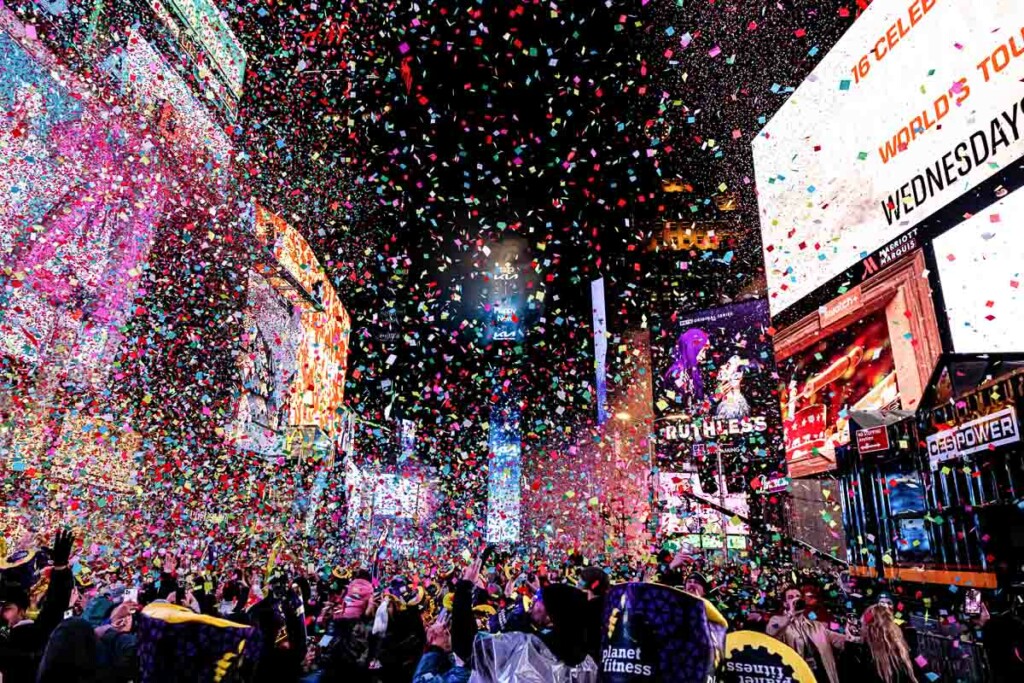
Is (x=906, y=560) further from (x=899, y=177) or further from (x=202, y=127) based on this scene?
(x=202, y=127)

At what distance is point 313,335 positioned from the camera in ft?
50.9

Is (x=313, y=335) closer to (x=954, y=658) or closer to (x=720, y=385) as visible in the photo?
(x=720, y=385)

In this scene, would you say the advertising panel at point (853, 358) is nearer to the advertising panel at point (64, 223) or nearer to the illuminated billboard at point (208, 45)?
the advertising panel at point (64, 223)

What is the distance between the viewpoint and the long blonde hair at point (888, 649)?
11.1 ft

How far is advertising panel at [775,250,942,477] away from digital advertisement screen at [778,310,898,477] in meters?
0.02

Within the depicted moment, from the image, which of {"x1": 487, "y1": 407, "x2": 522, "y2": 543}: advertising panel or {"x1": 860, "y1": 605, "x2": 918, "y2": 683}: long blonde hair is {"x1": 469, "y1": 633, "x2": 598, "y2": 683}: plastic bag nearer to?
{"x1": 860, "y1": 605, "x2": 918, "y2": 683}: long blonde hair

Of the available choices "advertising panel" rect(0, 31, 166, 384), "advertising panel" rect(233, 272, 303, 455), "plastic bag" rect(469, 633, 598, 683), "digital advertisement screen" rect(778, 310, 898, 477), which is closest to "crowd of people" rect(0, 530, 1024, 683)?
"plastic bag" rect(469, 633, 598, 683)

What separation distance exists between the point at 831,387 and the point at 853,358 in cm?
102

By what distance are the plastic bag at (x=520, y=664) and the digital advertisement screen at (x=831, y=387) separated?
9614 millimetres

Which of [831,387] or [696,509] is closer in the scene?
[831,387]

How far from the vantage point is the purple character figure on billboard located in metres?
19.5

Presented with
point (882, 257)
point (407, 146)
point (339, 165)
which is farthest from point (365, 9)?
point (882, 257)

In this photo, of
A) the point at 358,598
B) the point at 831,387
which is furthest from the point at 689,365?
the point at 358,598

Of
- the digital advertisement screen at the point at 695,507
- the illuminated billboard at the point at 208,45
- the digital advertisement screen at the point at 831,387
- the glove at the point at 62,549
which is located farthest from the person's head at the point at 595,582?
the digital advertisement screen at the point at 695,507
